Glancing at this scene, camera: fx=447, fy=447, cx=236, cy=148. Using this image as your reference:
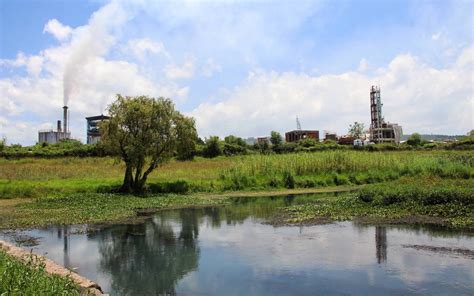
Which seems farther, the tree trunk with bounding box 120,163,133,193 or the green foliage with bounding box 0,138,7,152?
the green foliage with bounding box 0,138,7,152

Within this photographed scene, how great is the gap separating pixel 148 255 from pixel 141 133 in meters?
14.8

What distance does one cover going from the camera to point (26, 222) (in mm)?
17500

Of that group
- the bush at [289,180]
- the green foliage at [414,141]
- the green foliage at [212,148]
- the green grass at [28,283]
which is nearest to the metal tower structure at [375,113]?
the green foliage at [414,141]

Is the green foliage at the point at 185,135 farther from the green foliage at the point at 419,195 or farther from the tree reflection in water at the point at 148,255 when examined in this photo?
the green foliage at the point at 419,195

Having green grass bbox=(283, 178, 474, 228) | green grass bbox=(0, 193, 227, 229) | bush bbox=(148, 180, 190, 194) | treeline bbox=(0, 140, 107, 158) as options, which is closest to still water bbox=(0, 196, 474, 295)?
green grass bbox=(0, 193, 227, 229)

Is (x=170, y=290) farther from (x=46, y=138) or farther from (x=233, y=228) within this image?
(x=46, y=138)

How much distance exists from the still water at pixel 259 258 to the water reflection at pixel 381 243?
25mm

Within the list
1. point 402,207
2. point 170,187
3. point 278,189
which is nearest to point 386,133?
point 278,189

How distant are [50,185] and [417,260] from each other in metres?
21.7

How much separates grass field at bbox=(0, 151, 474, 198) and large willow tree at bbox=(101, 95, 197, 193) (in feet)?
6.74

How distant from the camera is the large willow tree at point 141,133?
2634cm

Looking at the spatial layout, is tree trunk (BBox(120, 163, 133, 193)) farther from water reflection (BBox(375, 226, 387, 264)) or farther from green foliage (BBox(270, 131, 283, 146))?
green foliage (BBox(270, 131, 283, 146))

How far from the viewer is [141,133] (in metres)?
26.6

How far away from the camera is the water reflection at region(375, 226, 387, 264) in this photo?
11.8 metres
